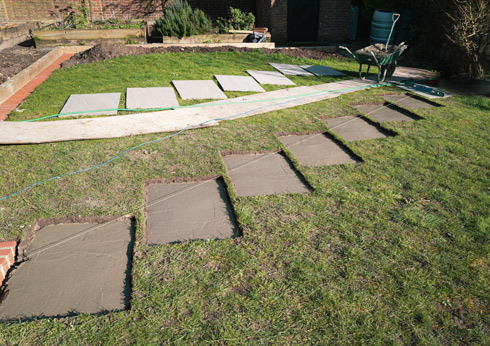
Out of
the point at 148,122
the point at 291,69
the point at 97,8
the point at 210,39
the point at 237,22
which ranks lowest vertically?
the point at 148,122

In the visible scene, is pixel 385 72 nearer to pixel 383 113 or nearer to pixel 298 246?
pixel 383 113

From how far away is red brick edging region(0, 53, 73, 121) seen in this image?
535cm

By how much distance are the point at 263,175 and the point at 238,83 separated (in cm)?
376

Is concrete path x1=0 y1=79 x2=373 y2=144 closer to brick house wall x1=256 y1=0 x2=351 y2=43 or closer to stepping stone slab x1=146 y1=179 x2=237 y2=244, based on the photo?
stepping stone slab x1=146 y1=179 x2=237 y2=244

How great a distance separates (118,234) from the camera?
2.86 m

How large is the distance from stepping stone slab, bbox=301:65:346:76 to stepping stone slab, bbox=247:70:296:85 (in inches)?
38.5

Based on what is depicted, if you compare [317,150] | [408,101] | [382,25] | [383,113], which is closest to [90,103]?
[317,150]

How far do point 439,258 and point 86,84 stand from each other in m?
6.44

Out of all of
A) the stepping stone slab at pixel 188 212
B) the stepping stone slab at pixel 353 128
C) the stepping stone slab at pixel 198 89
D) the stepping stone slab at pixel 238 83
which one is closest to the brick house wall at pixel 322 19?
the stepping stone slab at pixel 238 83

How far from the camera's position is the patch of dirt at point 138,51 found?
8539mm

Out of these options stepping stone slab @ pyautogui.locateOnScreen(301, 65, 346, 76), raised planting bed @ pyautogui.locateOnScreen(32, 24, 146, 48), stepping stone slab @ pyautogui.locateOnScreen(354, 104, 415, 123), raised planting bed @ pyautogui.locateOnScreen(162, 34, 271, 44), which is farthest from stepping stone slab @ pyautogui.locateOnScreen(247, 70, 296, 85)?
raised planting bed @ pyautogui.locateOnScreen(32, 24, 146, 48)

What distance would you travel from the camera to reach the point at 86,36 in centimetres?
1029

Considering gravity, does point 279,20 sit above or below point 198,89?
above

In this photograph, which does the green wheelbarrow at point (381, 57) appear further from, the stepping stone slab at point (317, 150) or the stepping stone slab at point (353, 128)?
the stepping stone slab at point (317, 150)
